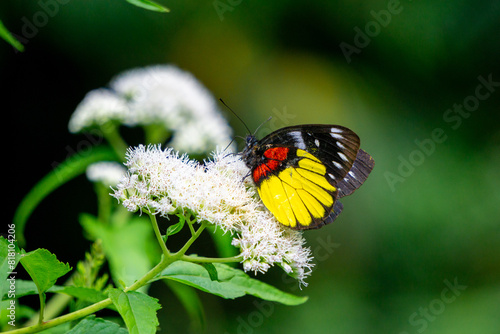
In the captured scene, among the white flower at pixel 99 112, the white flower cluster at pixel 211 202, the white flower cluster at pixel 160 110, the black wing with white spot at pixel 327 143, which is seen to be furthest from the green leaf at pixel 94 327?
the white flower at pixel 99 112

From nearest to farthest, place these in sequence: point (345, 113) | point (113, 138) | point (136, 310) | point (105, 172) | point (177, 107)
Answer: point (136, 310) < point (105, 172) < point (113, 138) < point (177, 107) < point (345, 113)

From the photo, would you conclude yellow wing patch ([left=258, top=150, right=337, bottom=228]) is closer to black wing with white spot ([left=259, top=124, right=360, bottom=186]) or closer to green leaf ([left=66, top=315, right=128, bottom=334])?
black wing with white spot ([left=259, top=124, right=360, bottom=186])

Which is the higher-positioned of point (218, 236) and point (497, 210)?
point (497, 210)

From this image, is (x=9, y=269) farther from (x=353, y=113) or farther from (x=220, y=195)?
(x=353, y=113)

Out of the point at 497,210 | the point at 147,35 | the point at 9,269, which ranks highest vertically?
the point at 497,210

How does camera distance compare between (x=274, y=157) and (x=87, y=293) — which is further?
(x=274, y=157)

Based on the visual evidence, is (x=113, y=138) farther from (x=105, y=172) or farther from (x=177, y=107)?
(x=177, y=107)

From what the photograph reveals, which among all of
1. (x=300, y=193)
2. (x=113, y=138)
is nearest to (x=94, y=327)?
(x=300, y=193)

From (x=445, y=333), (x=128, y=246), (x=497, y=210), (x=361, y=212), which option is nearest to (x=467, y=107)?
(x=497, y=210)
